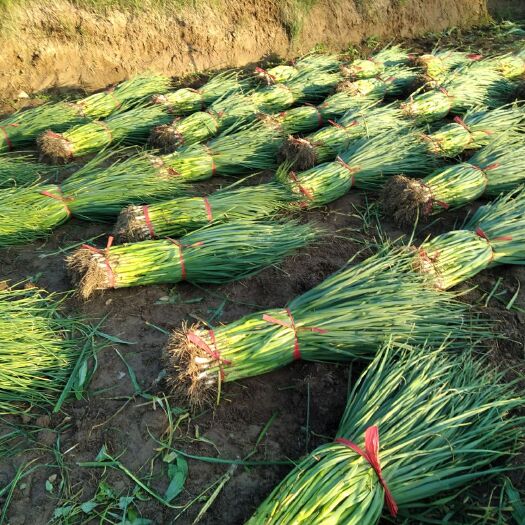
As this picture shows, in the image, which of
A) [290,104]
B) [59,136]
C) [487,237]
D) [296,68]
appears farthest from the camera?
[296,68]

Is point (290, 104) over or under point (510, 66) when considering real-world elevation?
over

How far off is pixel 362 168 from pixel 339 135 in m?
0.57

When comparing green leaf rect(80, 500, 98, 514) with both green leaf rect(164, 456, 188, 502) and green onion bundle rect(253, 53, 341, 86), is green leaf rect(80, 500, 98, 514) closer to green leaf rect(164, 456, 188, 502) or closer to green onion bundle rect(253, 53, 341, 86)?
green leaf rect(164, 456, 188, 502)

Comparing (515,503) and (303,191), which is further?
(303,191)

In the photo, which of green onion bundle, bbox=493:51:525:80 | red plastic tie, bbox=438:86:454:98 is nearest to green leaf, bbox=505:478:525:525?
red plastic tie, bbox=438:86:454:98

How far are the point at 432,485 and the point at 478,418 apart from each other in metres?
0.36

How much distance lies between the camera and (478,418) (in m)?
2.17

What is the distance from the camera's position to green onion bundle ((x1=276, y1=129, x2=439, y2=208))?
3805mm

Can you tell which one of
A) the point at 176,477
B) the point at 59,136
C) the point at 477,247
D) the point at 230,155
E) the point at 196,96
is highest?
the point at 59,136

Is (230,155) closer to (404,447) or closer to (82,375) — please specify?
(82,375)

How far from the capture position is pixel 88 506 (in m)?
2.13

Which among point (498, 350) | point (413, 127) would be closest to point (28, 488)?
point (498, 350)

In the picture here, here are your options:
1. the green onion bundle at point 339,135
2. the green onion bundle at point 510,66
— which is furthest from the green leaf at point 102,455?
the green onion bundle at point 510,66

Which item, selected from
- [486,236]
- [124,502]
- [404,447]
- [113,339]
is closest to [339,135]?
[486,236]
